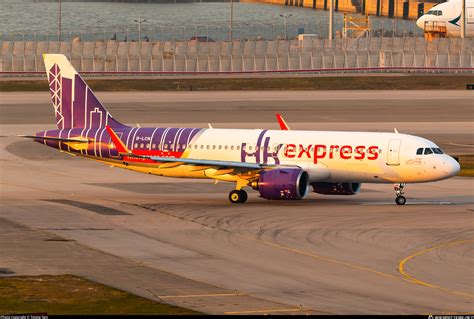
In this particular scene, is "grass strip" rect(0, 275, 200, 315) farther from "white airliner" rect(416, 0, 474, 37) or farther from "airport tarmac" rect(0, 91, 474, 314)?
"white airliner" rect(416, 0, 474, 37)

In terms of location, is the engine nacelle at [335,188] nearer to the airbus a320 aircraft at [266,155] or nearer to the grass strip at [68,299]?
the airbus a320 aircraft at [266,155]

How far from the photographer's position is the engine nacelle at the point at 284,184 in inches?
2559

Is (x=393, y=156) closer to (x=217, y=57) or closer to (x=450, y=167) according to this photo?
(x=450, y=167)

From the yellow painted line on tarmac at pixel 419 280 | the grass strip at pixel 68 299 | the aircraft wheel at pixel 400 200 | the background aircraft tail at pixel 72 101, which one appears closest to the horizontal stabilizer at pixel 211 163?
the background aircraft tail at pixel 72 101

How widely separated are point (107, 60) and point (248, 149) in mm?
90160

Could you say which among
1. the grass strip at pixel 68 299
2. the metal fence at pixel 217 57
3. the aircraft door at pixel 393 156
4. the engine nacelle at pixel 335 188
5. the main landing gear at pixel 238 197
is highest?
the metal fence at pixel 217 57

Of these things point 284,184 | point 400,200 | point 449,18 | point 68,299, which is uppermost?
point 449,18

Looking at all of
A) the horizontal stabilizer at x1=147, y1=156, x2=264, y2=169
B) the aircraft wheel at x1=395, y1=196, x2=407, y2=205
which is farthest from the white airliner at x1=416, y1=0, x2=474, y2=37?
the horizontal stabilizer at x1=147, y1=156, x2=264, y2=169

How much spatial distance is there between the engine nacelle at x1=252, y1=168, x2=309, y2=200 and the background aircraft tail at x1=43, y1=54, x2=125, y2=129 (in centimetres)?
1168

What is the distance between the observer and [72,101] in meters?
73.6

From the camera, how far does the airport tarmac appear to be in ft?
144

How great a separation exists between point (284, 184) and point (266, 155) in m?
3.63

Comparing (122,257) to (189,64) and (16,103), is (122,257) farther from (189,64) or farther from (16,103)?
(189,64)

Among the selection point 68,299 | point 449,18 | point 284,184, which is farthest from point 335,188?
point 449,18
